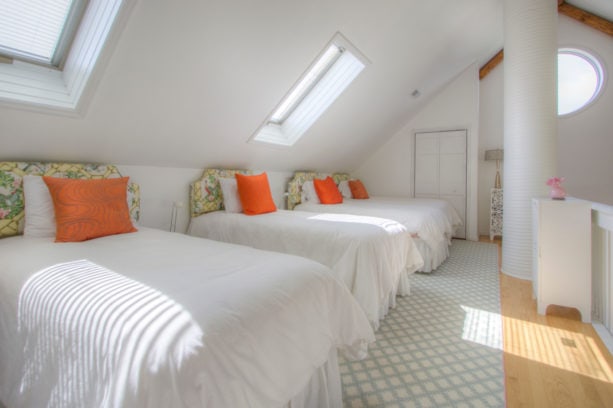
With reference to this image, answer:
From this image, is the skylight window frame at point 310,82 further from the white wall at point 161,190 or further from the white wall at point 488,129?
the white wall at point 488,129

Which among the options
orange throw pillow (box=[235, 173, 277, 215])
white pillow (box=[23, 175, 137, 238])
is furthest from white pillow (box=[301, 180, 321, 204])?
white pillow (box=[23, 175, 137, 238])

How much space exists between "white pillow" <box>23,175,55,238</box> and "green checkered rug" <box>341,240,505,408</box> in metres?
1.85

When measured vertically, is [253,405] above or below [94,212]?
below

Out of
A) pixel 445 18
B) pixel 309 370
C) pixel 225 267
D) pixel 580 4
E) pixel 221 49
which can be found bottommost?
pixel 309 370

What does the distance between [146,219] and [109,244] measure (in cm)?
104

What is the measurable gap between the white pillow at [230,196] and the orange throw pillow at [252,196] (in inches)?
2.4

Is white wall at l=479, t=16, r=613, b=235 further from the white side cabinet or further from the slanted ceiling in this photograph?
the white side cabinet

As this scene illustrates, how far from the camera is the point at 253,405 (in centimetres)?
71

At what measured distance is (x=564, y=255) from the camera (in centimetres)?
198

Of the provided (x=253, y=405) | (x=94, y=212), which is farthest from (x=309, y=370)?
(x=94, y=212)

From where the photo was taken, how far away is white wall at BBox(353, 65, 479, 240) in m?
4.46

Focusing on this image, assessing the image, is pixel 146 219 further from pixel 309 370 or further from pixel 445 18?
pixel 445 18

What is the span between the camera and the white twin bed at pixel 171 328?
2.14 feet

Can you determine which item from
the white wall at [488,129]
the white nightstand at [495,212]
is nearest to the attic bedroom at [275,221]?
the white wall at [488,129]
